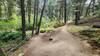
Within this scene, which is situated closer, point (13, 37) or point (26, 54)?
point (26, 54)

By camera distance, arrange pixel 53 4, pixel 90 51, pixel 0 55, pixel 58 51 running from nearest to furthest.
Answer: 1. pixel 0 55
2. pixel 90 51
3. pixel 58 51
4. pixel 53 4

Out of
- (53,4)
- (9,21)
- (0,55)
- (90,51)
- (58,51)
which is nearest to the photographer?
(0,55)

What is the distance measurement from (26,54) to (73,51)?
13.0 feet

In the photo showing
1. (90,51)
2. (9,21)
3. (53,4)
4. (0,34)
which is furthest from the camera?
(53,4)

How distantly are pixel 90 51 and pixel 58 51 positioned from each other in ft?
8.31

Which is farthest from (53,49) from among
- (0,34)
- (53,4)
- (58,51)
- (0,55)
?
(53,4)

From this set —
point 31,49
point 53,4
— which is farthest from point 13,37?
point 53,4

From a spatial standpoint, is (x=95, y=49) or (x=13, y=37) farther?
(x=13, y=37)

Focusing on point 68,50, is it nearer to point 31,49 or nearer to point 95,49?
point 95,49

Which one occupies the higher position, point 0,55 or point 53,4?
point 53,4

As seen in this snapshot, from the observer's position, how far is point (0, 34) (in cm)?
2731

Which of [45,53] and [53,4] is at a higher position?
[53,4]

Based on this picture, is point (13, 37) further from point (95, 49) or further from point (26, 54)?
point (95, 49)

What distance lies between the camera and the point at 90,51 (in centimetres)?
1240
